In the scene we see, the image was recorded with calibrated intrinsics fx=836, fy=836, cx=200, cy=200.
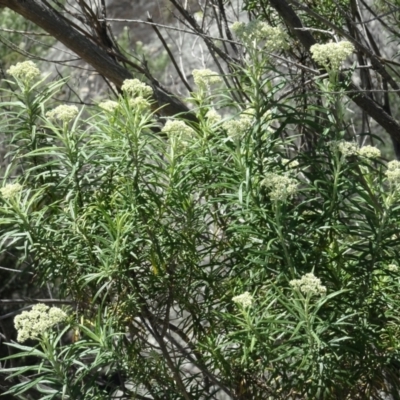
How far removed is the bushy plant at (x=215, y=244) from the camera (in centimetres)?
251

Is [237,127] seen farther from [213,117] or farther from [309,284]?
[309,284]

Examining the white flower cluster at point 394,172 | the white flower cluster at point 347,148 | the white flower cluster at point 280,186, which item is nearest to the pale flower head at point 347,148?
the white flower cluster at point 347,148

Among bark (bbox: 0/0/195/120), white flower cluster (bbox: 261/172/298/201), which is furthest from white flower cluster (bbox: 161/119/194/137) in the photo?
bark (bbox: 0/0/195/120)

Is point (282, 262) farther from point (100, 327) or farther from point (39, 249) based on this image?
point (39, 249)

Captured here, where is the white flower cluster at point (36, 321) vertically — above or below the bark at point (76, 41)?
below

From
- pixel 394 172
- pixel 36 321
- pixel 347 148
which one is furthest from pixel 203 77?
pixel 36 321

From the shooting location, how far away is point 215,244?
9.11ft

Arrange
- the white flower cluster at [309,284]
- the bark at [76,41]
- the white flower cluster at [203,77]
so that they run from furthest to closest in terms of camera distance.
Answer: the bark at [76,41]
the white flower cluster at [203,77]
the white flower cluster at [309,284]

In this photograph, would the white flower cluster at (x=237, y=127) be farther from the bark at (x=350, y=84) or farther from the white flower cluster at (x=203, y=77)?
the bark at (x=350, y=84)

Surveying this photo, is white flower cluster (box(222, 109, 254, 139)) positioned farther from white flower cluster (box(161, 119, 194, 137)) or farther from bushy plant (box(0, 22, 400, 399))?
white flower cluster (box(161, 119, 194, 137))

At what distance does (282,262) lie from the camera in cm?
256

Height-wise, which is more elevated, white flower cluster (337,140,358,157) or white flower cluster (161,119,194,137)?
white flower cluster (161,119,194,137)

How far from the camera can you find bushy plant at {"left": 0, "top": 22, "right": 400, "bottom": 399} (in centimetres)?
251

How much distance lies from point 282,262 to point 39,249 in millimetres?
771
